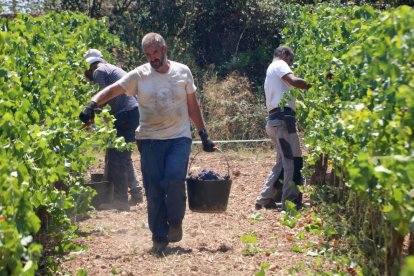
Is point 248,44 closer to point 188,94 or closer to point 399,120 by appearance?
point 188,94

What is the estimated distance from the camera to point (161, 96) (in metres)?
7.46

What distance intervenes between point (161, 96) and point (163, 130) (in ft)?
0.94

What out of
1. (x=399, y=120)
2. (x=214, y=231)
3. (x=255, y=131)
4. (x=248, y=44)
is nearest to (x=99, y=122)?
(x=214, y=231)

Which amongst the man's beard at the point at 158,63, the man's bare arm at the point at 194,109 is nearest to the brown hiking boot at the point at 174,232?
the man's bare arm at the point at 194,109

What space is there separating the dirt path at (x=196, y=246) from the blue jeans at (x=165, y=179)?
27 cm

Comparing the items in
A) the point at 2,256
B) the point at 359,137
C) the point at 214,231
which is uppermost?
the point at 359,137

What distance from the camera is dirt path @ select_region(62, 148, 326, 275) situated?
272 inches

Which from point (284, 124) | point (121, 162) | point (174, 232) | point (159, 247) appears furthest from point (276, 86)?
point (159, 247)

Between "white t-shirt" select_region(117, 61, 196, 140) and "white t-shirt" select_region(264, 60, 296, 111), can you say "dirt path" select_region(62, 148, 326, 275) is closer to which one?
"white t-shirt" select_region(117, 61, 196, 140)

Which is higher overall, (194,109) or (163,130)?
(194,109)

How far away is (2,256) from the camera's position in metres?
3.69

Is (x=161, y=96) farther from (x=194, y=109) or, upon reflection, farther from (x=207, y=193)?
(x=207, y=193)

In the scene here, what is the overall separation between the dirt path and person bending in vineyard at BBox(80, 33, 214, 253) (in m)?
0.31

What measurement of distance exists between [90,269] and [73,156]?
0.89 metres
